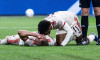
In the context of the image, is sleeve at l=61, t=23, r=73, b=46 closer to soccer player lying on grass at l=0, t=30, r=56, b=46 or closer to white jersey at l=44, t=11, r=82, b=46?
white jersey at l=44, t=11, r=82, b=46

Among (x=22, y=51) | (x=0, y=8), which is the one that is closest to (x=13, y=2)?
(x=0, y=8)

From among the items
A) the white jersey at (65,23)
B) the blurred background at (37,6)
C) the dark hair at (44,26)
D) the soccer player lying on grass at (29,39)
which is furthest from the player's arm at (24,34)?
the blurred background at (37,6)

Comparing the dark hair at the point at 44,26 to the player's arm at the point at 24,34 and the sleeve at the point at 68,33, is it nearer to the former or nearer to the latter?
the player's arm at the point at 24,34

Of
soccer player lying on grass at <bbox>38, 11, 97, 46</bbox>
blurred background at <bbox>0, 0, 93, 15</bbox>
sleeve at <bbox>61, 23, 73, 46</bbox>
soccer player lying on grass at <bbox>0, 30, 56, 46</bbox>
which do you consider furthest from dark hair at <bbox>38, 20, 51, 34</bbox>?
blurred background at <bbox>0, 0, 93, 15</bbox>

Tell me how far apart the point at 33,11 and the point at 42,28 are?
10.4 meters

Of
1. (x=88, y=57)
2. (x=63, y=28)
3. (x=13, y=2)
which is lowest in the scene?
(x=88, y=57)

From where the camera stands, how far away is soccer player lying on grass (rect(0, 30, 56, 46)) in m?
5.81

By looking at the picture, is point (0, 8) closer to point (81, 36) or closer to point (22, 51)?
point (81, 36)

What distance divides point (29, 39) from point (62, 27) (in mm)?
562

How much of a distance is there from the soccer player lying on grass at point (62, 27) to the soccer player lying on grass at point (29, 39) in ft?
0.33

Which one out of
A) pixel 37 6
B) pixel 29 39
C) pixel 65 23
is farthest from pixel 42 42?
pixel 37 6

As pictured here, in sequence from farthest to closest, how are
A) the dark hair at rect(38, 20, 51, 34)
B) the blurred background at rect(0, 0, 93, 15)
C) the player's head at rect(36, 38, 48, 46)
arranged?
the blurred background at rect(0, 0, 93, 15) → the player's head at rect(36, 38, 48, 46) → the dark hair at rect(38, 20, 51, 34)

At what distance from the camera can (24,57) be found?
458 centimetres

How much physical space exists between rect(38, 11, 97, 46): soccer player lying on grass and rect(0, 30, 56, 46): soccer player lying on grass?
100 mm
